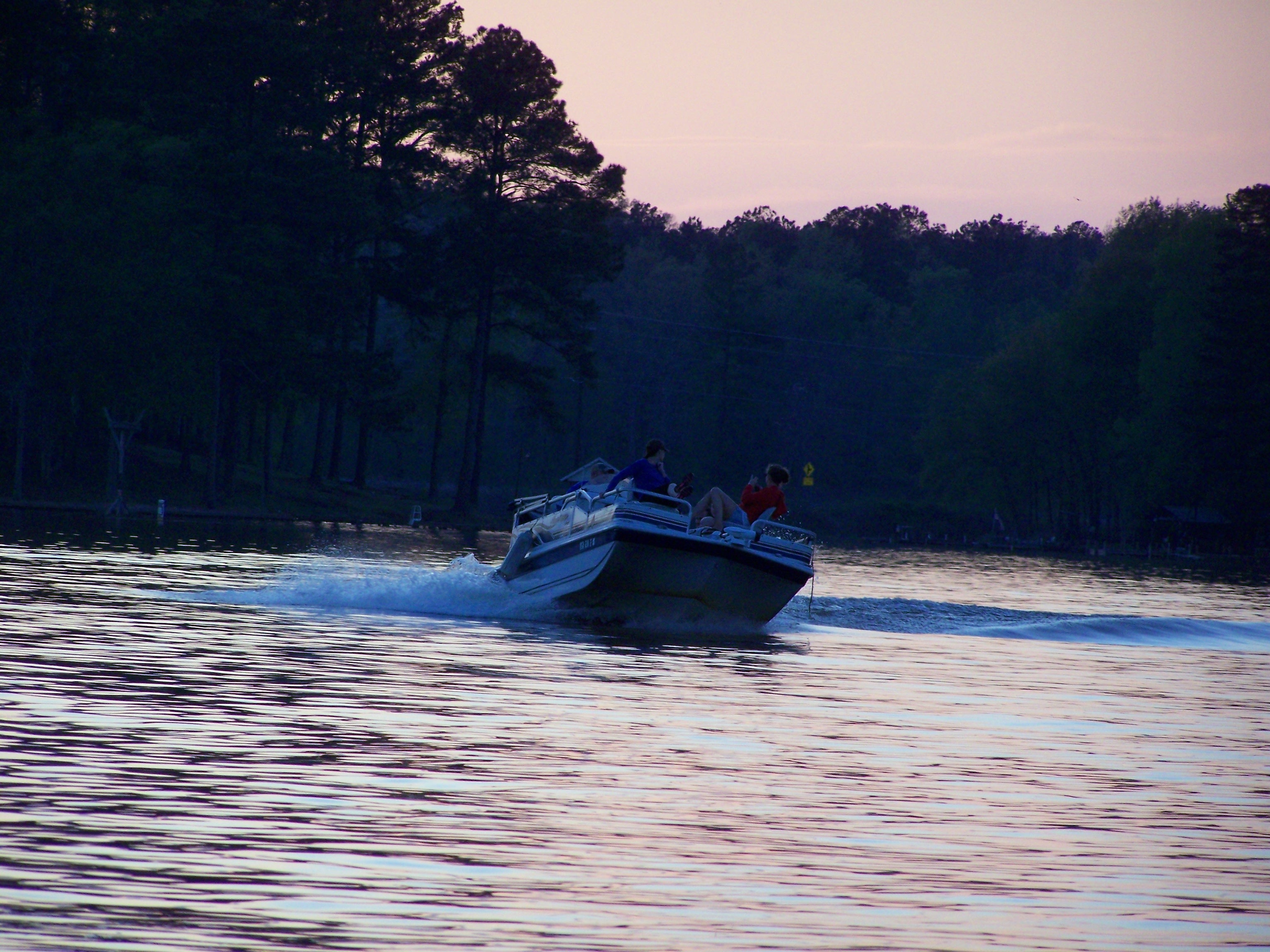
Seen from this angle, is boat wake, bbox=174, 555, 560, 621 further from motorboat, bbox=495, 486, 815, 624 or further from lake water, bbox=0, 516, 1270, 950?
lake water, bbox=0, 516, 1270, 950

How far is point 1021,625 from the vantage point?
24.1 metres

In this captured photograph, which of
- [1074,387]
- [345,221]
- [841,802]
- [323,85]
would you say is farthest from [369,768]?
[1074,387]

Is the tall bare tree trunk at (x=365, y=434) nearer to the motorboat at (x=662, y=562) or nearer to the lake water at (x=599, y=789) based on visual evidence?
the motorboat at (x=662, y=562)

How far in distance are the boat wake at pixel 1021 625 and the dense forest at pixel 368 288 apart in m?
36.7

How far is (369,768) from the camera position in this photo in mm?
9453

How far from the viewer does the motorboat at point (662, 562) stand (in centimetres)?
1902

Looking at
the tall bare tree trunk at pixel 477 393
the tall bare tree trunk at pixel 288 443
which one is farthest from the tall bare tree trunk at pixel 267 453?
the tall bare tree trunk at pixel 288 443

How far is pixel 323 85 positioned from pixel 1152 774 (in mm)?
58063

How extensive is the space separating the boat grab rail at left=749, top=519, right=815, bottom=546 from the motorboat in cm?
2

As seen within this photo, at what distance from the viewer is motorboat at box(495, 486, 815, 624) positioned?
749 inches

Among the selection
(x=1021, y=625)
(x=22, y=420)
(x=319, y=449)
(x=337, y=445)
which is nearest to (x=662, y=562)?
(x=1021, y=625)

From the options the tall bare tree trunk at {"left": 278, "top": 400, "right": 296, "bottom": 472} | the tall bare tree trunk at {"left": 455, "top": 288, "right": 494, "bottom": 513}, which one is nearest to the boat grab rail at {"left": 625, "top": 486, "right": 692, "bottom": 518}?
the tall bare tree trunk at {"left": 455, "top": 288, "right": 494, "bottom": 513}

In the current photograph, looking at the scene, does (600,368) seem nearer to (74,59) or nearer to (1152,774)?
(74,59)

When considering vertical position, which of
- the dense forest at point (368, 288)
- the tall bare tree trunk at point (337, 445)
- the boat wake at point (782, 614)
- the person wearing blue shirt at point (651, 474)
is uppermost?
the dense forest at point (368, 288)
